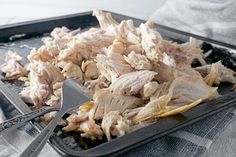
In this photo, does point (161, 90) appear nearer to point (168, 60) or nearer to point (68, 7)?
point (168, 60)

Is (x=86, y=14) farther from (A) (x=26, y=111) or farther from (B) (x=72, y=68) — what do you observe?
(A) (x=26, y=111)

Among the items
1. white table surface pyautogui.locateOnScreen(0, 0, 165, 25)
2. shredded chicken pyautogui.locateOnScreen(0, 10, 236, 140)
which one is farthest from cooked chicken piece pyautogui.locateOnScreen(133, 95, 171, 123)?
white table surface pyautogui.locateOnScreen(0, 0, 165, 25)

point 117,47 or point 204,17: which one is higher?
point 117,47

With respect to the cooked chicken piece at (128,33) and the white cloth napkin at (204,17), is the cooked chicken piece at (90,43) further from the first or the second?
the white cloth napkin at (204,17)

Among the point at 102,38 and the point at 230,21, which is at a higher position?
the point at 102,38

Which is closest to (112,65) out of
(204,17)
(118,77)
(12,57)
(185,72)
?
(118,77)

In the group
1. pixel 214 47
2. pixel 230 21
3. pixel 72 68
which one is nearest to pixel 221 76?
pixel 214 47
